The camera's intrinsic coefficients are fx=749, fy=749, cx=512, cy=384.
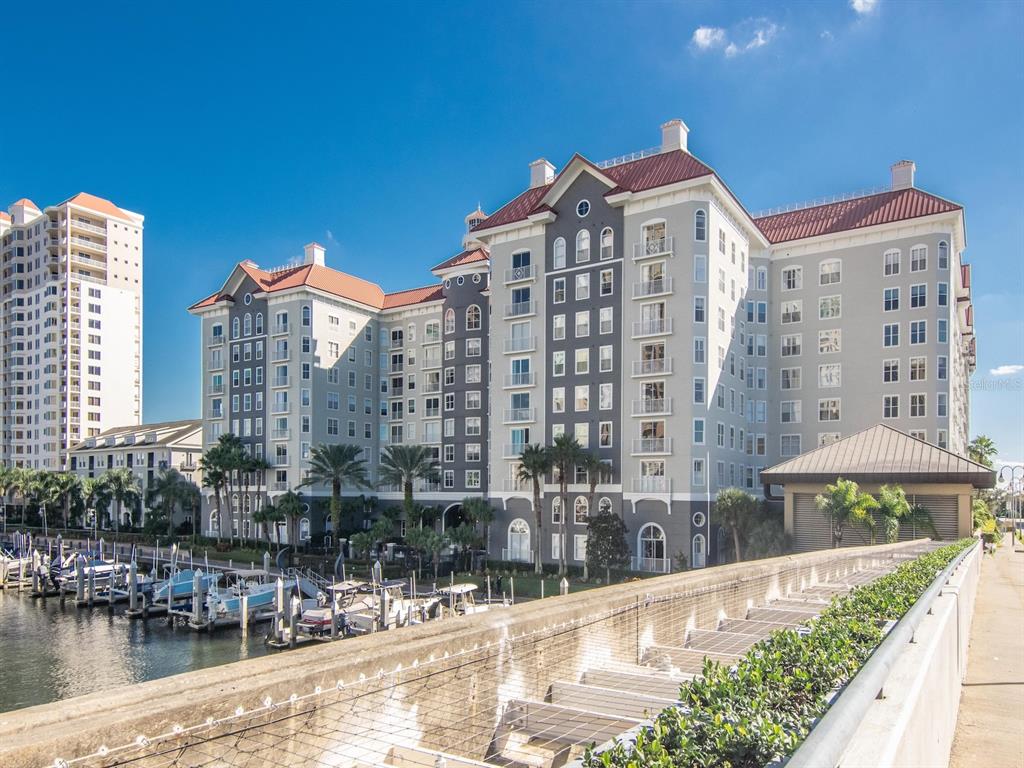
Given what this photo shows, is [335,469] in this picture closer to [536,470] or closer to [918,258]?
[536,470]

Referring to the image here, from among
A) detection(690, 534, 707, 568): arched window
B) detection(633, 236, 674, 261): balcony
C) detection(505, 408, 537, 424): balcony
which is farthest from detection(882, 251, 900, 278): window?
detection(505, 408, 537, 424): balcony

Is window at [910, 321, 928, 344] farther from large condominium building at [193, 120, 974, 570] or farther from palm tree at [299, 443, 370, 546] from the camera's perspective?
palm tree at [299, 443, 370, 546]

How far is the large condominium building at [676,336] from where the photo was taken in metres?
49.7

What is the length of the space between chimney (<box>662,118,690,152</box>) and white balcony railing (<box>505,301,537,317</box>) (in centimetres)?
1494

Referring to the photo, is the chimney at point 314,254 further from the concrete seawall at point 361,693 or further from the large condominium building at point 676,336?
the concrete seawall at point 361,693

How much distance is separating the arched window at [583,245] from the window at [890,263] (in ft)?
73.6

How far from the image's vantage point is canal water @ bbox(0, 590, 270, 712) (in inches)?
1282

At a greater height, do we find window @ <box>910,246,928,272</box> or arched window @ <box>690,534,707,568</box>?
window @ <box>910,246,928,272</box>

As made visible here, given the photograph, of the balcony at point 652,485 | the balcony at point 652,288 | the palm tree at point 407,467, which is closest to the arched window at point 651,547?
the balcony at point 652,485

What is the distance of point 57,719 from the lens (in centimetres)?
403

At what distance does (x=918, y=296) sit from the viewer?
54.5 metres

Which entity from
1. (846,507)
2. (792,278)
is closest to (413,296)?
(792,278)

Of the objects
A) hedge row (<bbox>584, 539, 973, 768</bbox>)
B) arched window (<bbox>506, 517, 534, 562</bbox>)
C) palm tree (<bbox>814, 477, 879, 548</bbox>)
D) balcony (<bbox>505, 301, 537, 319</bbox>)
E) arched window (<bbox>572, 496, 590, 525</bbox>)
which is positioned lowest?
arched window (<bbox>506, 517, 534, 562</bbox>)

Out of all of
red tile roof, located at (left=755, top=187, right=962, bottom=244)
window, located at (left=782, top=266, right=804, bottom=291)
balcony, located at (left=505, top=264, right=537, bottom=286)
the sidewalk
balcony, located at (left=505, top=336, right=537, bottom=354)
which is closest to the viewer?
the sidewalk
